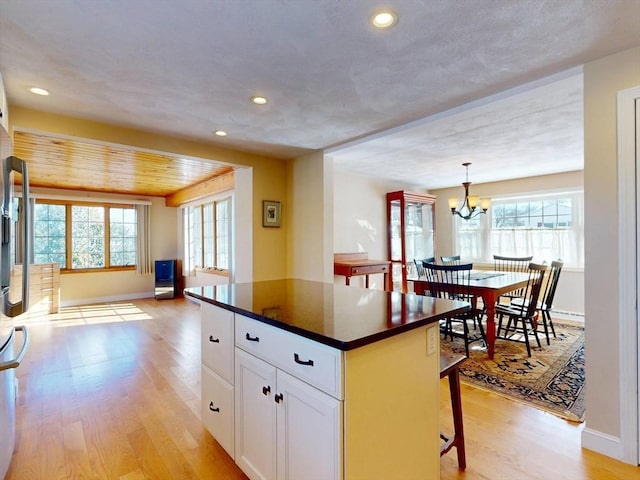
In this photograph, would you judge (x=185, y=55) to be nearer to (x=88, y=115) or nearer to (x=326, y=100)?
(x=326, y=100)

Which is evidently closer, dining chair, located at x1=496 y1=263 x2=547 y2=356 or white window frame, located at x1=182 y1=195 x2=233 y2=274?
dining chair, located at x1=496 y1=263 x2=547 y2=356

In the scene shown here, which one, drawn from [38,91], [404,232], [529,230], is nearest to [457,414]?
[38,91]

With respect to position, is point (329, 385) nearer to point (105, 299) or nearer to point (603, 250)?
point (603, 250)

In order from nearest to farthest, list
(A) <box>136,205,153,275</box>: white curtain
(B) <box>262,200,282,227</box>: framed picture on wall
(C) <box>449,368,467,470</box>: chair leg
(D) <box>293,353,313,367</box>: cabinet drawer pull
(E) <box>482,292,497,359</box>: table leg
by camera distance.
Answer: (D) <box>293,353,313,367</box>: cabinet drawer pull, (C) <box>449,368,467,470</box>: chair leg, (E) <box>482,292,497,359</box>: table leg, (B) <box>262,200,282,227</box>: framed picture on wall, (A) <box>136,205,153,275</box>: white curtain

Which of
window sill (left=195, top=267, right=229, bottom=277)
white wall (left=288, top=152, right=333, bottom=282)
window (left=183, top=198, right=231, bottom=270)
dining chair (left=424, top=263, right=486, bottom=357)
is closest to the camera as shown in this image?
dining chair (left=424, top=263, right=486, bottom=357)

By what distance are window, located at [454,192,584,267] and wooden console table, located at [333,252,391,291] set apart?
224 centimetres

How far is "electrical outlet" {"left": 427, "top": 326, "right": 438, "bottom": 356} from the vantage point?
146cm

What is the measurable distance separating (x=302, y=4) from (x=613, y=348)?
2.53 m

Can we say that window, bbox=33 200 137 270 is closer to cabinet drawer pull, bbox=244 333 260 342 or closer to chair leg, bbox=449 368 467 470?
cabinet drawer pull, bbox=244 333 260 342

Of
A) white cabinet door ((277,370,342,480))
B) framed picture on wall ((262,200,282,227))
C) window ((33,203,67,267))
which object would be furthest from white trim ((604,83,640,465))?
window ((33,203,67,267))

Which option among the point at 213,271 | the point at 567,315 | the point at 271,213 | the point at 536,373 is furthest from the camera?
the point at 213,271

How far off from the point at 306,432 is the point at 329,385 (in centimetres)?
26

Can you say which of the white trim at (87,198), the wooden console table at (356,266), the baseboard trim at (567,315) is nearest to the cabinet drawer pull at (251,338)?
the wooden console table at (356,266)

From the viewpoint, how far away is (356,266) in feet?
15.3
